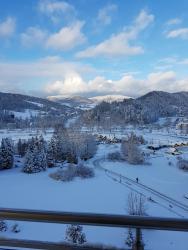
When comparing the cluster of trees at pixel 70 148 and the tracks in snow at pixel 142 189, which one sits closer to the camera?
the tracks in snow at pixel 142 189

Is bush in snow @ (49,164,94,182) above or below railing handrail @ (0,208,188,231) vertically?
below

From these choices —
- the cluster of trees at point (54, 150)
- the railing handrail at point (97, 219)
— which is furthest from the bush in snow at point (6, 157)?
the railing handrail at point (97, 219)

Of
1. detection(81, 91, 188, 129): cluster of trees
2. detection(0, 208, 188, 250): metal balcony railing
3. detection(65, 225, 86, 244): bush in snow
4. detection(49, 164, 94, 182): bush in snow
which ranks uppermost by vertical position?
detection(81, 91, 188, 129): cluster of trees

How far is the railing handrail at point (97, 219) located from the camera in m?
1.98

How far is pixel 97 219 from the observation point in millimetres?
2072

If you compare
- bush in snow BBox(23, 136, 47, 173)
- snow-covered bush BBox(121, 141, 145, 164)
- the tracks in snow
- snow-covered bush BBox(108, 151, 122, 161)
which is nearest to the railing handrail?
the tracks in snow

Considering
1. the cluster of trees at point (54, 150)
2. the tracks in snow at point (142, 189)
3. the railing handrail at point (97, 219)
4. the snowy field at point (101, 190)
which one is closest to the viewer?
the railing handrail at point (97, 219)

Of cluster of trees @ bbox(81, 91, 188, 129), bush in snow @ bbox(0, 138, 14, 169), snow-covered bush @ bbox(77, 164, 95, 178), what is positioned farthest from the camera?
cluster of trees @ bbox(81, 91, 188, 129)

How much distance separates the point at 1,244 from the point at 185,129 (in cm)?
8638

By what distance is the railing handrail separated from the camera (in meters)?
1.98

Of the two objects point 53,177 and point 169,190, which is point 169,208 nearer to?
point 169,190

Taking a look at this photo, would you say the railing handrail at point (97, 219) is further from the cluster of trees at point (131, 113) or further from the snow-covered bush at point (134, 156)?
the cluster of trees at point (131, 113)

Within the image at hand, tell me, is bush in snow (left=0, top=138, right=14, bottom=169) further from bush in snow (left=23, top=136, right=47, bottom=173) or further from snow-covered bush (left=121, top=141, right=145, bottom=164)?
snow-covered bush (left=121, top=141, right=145, bottom=164)

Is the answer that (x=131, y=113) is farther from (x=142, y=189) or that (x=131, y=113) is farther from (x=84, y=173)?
A: (x=142, y=189)
